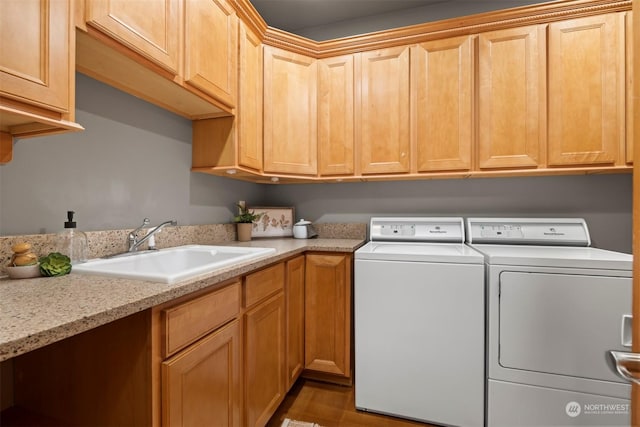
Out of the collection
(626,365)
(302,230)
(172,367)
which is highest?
(302,230)

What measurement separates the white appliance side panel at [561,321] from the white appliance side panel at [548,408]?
10 centimetres

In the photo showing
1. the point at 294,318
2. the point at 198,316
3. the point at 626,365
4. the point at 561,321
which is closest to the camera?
the point at 626,365

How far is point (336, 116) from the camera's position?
83.7 inches

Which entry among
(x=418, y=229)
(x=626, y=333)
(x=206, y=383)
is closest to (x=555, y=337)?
(x=626, y=333)

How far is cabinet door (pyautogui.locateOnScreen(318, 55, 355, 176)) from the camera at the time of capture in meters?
2.09

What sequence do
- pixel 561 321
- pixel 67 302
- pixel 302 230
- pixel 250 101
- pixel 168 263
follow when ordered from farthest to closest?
pixel 302 230, pixel 250 101, pixel 168 263, pixel 561 321, pixel 67 302

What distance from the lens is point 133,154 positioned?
56.3 inches

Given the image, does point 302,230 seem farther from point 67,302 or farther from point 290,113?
point 67,302

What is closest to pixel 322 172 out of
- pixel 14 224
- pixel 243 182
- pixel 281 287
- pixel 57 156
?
pixel 243 182

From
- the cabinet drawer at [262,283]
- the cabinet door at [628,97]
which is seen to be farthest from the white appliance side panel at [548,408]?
the cabinet door at [628,97]

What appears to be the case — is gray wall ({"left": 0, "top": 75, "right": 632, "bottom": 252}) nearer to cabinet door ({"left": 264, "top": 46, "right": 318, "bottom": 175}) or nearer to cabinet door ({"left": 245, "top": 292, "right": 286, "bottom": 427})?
cabinet door ({"left": 264, "top": 46, "right": 318, "bottom": 175})

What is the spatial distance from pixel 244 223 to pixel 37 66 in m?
1.47

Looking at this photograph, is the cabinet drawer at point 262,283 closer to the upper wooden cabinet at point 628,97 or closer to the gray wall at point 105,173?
the gray wall at point 105,173

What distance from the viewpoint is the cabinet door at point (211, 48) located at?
4.33 feet
